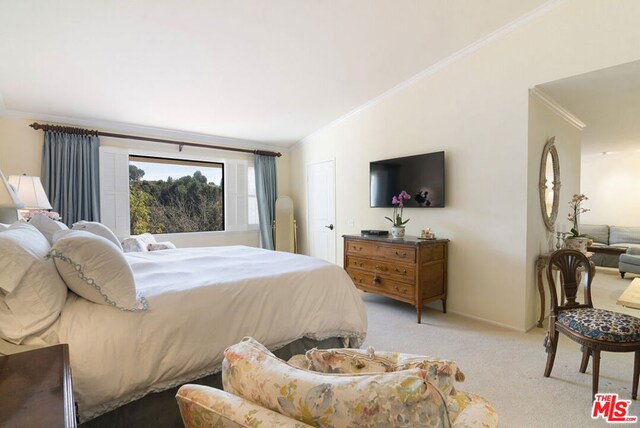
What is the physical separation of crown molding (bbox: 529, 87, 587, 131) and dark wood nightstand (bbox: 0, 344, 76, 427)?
3809mm

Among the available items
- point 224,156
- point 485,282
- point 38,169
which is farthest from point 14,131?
point 485,282

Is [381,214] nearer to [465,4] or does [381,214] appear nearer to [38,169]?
[465,4]

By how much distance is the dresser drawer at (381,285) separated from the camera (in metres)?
3.32

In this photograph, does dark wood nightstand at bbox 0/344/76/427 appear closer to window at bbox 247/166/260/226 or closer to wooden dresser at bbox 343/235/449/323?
wooden dresser at bbox 343/235/449/323

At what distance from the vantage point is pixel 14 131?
3590 mm

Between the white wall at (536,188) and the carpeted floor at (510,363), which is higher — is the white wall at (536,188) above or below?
above

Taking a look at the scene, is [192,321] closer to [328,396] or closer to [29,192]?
[328,396]

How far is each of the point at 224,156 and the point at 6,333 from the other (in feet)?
13.9

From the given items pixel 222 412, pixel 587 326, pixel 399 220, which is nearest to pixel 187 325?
pixel 222 412

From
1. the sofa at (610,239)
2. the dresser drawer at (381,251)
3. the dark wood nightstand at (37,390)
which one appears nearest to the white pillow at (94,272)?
the dark wood nightstand at (37,390)

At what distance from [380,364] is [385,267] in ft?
8.92

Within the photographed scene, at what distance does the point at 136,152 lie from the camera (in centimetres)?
Answer: 438

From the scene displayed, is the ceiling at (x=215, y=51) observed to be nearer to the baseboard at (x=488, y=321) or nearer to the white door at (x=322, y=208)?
the white door at (x=322, y=208)

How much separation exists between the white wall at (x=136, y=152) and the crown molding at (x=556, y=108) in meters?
4.09
